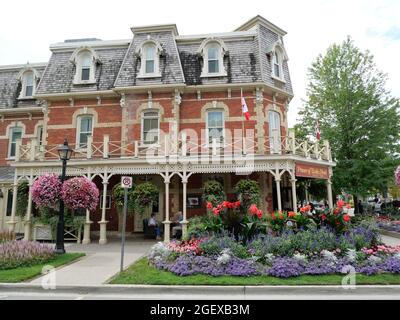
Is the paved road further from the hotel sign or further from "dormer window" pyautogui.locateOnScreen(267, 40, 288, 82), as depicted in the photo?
"dormer window" pyautogui.locateOnScreen(267, 40, 288, 82)

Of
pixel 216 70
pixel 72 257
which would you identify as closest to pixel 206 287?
pixel 72 257

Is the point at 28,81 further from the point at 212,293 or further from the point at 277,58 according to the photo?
the point at 212,293

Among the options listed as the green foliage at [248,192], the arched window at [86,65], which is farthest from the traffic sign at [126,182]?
the arched window at [86,65]

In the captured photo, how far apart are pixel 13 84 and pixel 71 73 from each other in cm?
558

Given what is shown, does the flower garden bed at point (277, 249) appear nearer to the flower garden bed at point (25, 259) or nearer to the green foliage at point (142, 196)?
the flower garden bed at point (25, 259)

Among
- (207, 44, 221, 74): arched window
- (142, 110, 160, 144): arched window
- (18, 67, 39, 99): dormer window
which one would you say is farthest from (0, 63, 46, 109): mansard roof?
(207, 44, 221, 74): arched window

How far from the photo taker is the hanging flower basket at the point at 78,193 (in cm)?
1042

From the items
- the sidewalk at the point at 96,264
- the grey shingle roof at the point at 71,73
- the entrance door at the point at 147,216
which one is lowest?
the sidewalk at the point at 96,264

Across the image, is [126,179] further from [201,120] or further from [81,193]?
[201,120]

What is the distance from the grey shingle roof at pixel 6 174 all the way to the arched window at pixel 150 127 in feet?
27.2

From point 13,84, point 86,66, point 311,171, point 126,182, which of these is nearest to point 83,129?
point 86,66

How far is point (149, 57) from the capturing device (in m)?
16.7

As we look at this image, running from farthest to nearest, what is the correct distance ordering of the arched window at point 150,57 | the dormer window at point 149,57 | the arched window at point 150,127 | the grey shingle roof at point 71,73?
the grey shingle roof at point 71,73 → the arched window at point 150,57 → the dormer window at point 149,57 → the arched window at point 150,127

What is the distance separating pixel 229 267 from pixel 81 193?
20.0 feet
